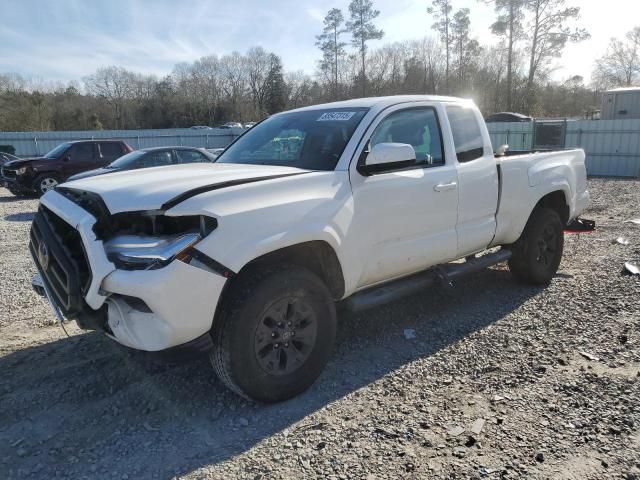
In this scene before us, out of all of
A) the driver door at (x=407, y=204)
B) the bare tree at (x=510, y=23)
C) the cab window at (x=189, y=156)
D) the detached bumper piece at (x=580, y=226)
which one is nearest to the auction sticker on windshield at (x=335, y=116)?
the driver door at (x=407, y=204)

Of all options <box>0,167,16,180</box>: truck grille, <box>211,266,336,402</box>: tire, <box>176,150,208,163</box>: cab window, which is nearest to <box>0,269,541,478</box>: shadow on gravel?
<box>211,266,336,402</box>: tire

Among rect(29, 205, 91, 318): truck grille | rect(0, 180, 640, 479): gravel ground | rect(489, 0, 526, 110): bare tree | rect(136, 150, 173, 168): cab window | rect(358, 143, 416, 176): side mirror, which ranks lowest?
rect(0, 180, 640, 479): gravel ground

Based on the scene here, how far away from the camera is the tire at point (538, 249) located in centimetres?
526

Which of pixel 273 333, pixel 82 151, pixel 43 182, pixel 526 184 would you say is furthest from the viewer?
pixel 82 151

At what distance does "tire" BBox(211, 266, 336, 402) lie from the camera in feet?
9.61

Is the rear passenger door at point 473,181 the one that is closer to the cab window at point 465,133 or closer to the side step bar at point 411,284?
the cab window at point 465,133

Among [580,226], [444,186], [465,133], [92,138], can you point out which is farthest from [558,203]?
[92,138]

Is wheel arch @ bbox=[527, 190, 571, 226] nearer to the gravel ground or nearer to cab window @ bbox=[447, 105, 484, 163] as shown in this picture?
the gravel ground

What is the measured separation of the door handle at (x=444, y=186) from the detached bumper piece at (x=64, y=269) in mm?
2630

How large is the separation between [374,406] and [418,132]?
2289 mm

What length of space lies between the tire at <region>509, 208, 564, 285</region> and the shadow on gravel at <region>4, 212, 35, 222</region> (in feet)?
33.7

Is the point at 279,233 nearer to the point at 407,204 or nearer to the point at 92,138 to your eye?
the point at 407,204

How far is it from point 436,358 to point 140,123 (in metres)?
64.4

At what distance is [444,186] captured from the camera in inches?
160
